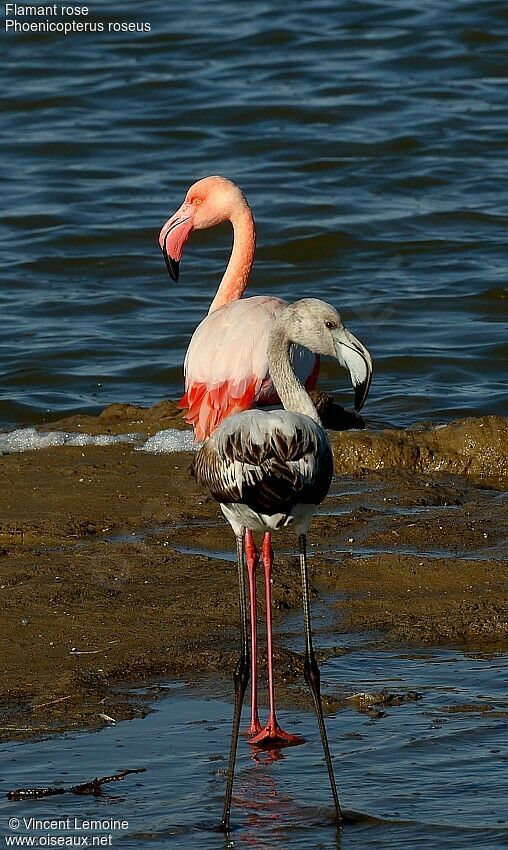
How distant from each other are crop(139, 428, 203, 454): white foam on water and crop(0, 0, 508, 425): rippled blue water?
71.1 inches

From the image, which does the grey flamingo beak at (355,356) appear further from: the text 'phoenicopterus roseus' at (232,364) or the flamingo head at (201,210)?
the flamingo head at (201,210)

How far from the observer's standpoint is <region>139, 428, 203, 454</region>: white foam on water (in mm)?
9477

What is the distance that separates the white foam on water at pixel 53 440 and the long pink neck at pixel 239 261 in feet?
5.29

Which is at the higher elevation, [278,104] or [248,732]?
[278,104]

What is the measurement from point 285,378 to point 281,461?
0.71 metres

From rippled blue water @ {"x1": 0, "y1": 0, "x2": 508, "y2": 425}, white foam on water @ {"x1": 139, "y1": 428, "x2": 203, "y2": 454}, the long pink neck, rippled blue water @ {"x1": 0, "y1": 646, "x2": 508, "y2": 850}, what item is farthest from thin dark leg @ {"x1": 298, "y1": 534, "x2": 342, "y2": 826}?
rippled blue water @ {"x1": 0, "y1": 0, "x2": 508, "y2": 425}

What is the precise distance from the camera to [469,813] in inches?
206

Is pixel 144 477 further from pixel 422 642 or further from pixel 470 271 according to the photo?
pixel 470 271

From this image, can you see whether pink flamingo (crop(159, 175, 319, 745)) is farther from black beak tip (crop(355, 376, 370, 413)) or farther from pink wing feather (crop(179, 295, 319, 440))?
black beak tip (crop(355, 376, 370, 413))

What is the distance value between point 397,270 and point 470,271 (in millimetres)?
733

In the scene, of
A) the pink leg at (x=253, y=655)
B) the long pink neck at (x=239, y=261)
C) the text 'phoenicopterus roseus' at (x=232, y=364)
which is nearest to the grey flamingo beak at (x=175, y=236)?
the long pink neck at (x=239, y=261)

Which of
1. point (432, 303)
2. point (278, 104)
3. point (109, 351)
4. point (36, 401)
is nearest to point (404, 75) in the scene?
point (278, 104)

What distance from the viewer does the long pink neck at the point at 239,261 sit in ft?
27.7

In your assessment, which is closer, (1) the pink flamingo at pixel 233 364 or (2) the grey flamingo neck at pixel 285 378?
(2) the grey flamingo neck at pixel 285 378
